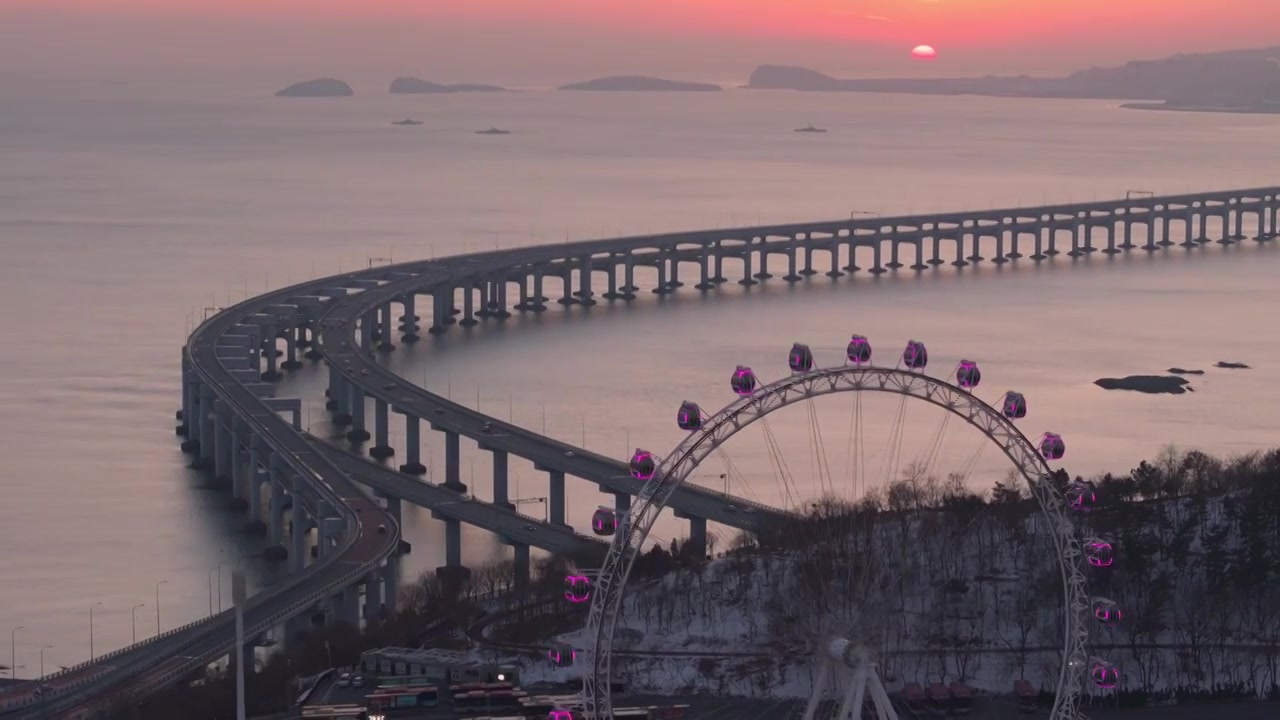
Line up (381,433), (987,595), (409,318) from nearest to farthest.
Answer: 1. (987,595)
2. (381,433)
3. (409,318)

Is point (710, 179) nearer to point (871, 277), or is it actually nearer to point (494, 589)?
point (871, 277)

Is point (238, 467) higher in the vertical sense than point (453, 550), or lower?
higher

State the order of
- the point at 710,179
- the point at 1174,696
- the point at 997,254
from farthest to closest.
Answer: the point at 710,179 < the point at 997,254 < the point at 1174,696

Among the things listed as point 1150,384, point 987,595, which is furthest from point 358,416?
point 987,595

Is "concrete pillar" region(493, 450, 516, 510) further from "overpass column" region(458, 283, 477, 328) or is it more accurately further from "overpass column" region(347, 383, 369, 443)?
"overpass column" region(458, 283, 477, 328)

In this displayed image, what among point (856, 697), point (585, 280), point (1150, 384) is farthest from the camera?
point (585, 280)

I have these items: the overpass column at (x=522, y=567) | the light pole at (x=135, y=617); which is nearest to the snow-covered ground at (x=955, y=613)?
the overpass column at (x=522, y=567)

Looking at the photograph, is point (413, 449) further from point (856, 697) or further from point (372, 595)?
point (856, 697)

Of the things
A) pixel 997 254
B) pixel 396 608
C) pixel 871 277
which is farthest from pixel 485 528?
pixel 997 254
